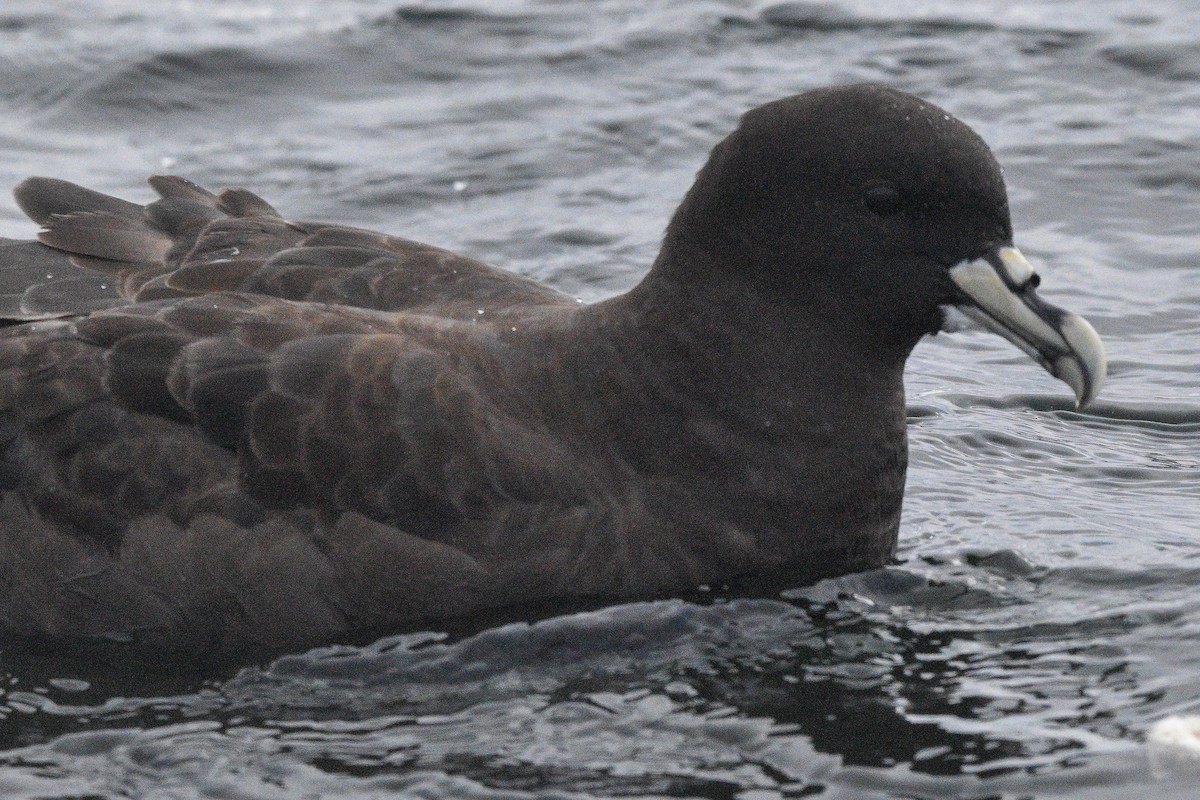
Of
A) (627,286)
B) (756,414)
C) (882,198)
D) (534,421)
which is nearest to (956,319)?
(882,198)

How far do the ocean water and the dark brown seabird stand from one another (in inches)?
6.8

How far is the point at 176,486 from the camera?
20.3 feet

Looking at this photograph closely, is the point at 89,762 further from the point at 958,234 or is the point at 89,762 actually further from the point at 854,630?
the point at 958,234

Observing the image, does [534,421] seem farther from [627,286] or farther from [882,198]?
[627,286]

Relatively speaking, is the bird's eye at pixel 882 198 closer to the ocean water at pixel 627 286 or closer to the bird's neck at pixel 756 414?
the bird's neck at pixel 756 414

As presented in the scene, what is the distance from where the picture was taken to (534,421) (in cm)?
623

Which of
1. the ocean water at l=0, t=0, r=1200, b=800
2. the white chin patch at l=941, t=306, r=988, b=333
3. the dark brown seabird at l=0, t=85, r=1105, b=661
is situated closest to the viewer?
the ocean water at l=0, t=0, r=1200, b=800

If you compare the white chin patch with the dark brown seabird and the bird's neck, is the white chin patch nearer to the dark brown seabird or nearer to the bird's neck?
the dark brown seabird

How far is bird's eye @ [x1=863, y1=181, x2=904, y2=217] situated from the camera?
6164mm

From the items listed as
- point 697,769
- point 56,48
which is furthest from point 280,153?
point 697,769

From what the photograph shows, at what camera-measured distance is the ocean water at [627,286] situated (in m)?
5.59

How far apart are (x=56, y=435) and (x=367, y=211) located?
13.8ft

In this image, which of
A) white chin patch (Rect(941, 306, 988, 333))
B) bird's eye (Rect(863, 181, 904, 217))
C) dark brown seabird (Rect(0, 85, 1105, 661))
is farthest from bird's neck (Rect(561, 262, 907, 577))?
bird's eye (Rect(863, 181, 904, 217))

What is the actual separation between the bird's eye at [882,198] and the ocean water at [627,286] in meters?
1.17
